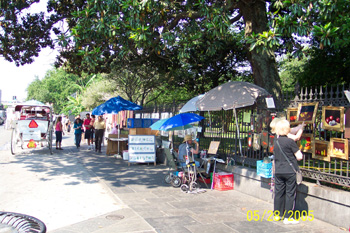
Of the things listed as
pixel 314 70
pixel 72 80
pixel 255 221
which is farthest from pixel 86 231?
pixel 72 80

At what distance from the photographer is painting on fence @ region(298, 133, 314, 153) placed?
6.20m

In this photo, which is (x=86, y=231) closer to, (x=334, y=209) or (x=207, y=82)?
(x=334, y=209)

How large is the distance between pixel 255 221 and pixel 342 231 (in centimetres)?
141

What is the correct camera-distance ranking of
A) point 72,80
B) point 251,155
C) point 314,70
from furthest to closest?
point 72,80 < point 314,70 < point 251,155

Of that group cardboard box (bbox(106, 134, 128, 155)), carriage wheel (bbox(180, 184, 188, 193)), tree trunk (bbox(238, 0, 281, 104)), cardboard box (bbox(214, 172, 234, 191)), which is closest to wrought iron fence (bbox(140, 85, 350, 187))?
cardboard box (bbox(214, 172, 234, 191))

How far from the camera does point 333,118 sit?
573 cm

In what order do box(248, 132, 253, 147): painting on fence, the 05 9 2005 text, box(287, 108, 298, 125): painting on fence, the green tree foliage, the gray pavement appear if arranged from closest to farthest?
1. the gray pavement
2. the 05 9 2005 text
3. box(287, 108, 298, 125): painting on fence
4. box(248, 132, 253, 147): painting on fence
5. the green tree foliage

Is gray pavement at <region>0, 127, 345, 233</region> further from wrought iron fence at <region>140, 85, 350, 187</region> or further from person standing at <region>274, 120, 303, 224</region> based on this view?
wrought iron fence at <region>140, 85, 350, 187</region>

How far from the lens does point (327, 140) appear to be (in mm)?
6066

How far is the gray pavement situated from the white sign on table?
3.46 feet

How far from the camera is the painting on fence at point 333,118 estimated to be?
5585 millimetres

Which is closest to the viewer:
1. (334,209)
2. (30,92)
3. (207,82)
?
(334,209)

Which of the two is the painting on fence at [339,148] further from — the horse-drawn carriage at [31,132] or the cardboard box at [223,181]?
the horse-drawn carriage at [31,132]

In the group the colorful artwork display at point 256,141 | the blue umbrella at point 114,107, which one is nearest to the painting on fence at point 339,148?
the colorful artwork display at point 256,141
